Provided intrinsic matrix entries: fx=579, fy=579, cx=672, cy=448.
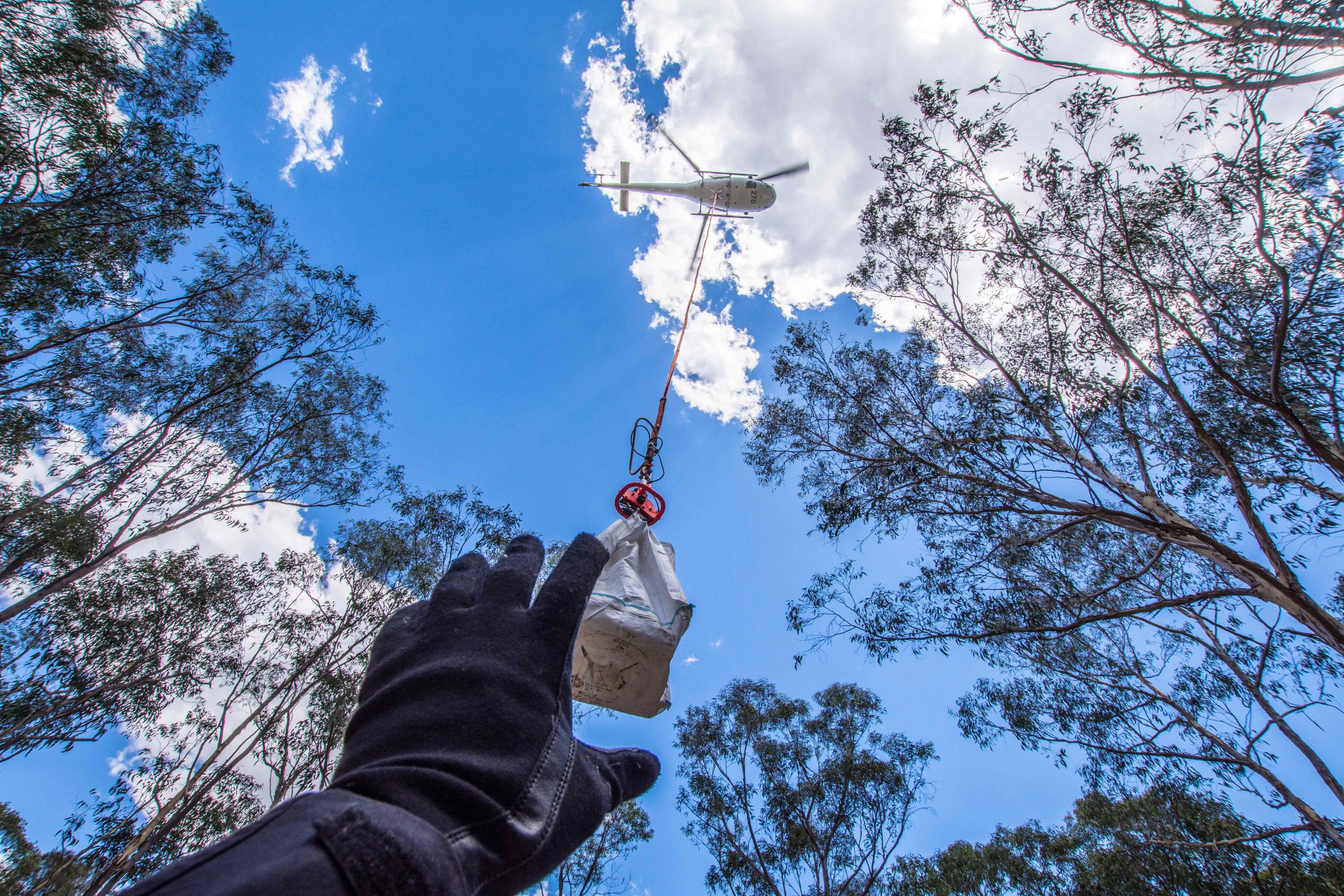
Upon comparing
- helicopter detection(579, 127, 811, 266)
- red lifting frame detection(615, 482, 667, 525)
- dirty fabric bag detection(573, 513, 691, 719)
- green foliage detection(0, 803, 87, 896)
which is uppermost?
helicopter detection(579, 127, 811, 266)

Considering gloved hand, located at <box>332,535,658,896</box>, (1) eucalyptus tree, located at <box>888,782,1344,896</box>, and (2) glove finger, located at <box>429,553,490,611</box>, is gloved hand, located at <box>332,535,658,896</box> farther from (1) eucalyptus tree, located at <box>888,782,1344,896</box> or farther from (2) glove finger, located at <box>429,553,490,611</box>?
(1) eucalyptus tree, located at <box>888,782,1344,896</box>

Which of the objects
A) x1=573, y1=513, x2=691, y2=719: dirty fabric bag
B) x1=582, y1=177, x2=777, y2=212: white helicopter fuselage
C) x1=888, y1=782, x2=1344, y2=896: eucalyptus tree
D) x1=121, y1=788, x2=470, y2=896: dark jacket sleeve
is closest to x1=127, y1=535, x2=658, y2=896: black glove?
x1=121, y1=788, x2=470, y2=896: dark jacket sleeve

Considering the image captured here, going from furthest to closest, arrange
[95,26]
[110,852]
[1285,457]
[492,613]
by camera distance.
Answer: [110,852], [95,26], [1285,457], [492,613]

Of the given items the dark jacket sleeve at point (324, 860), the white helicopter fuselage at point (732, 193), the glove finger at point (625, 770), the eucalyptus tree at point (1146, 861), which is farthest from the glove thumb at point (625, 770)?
the white helicopter fuselage at point (732, 193)

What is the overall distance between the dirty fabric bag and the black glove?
0.60 metres

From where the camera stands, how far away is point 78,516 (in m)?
7.43

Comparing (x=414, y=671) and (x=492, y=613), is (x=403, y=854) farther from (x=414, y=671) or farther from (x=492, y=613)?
(x=492, y=613)

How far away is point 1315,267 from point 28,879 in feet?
53.3

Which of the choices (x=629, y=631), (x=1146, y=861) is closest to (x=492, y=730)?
(x=629, y=631)

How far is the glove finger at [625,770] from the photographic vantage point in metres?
1.79

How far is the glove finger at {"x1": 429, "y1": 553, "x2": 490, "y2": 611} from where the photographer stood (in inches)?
73.5

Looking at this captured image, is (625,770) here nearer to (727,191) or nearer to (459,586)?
(459,586)

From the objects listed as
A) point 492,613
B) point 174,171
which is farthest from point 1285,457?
point 174,171

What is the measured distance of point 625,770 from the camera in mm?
1859
